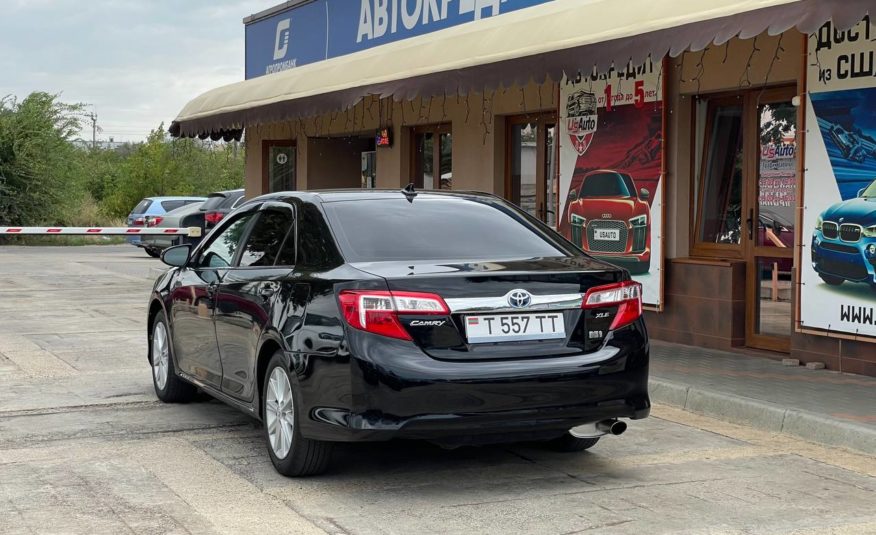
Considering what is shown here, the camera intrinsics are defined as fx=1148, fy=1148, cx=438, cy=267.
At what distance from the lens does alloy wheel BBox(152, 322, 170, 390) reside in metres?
8.40

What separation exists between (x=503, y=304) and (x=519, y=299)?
86mm

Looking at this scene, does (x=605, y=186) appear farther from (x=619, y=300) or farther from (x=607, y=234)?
(x=619, y=300)

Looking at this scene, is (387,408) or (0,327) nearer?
(387,408)

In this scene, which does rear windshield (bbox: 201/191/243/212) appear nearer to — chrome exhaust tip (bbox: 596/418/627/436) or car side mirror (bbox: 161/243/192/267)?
car side mirror (bbox: 161/243/192/267)

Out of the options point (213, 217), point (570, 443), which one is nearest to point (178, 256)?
point (570, 443)

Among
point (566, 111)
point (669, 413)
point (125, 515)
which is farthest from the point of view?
point (566, 111)

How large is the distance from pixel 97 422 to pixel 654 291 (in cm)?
587

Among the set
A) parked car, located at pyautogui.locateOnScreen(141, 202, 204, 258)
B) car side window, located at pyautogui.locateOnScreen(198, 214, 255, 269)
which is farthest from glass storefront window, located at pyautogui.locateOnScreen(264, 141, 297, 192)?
car side window, located at pyautogui.locateOnScreen(198, 214, 255, 269)

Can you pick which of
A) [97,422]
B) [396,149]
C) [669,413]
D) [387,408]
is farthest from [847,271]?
[396,149]

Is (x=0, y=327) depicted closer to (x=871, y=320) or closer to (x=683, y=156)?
(x=683, y=156)

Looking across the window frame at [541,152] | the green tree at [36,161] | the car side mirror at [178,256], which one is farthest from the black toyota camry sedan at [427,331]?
the green tree at [36,161]

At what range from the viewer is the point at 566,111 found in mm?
12656

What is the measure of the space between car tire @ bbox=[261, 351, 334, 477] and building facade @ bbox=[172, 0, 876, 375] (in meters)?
3.98

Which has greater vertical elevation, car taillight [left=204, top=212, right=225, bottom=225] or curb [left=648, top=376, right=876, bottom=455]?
car taillight [left=204, top=212, right=225, bottom=225]
